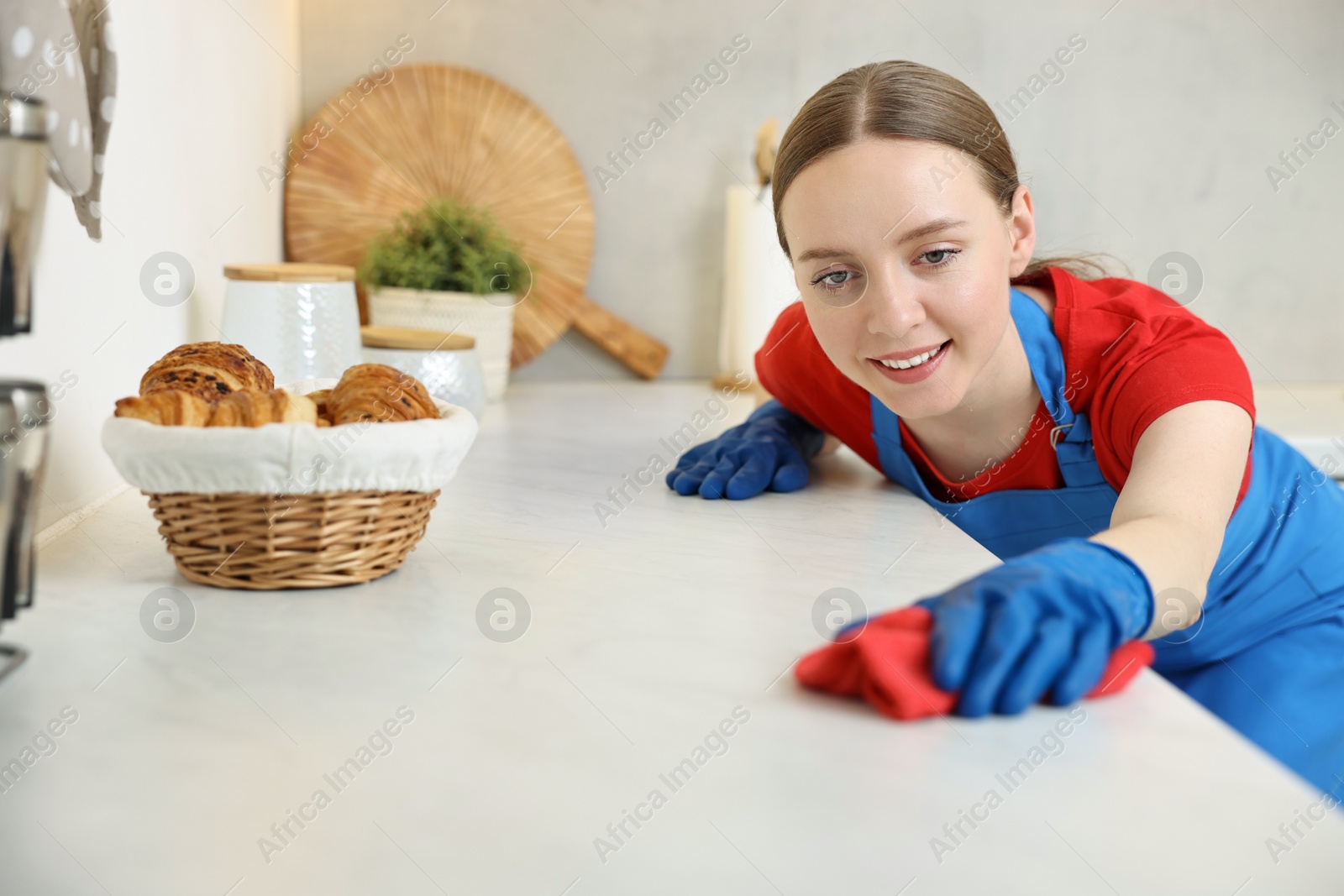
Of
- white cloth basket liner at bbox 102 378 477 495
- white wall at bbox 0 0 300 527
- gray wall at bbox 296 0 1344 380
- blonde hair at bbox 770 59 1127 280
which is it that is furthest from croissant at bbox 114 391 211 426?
gray wall at bbox 296 0 1344 380

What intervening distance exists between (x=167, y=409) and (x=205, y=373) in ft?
0.21

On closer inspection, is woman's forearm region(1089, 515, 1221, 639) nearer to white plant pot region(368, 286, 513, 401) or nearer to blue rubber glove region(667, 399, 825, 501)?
blue rubber glove region(667, 399, 825, 501)

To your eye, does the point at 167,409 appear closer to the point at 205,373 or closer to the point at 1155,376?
the point at 205,373

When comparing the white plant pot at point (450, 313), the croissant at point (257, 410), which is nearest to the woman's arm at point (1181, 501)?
the croissant at point (257, 410)

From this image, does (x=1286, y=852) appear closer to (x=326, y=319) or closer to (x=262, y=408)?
(x=262, y=408)

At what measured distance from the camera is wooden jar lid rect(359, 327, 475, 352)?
3.43ft

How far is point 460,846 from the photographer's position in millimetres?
348

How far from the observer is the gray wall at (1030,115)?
1.55 meters

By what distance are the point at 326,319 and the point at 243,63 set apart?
381 millimetres

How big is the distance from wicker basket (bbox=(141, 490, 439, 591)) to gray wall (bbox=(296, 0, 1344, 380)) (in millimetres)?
1017

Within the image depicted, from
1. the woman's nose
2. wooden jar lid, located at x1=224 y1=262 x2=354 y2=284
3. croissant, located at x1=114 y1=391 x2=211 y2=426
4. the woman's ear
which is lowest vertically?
wooden jar lid, located at x1=224 y1=262 x2=354 y2=284

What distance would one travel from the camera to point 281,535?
57 centimetres

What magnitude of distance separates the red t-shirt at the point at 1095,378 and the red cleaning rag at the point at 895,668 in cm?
28

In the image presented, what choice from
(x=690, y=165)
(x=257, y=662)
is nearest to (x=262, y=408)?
(x=257, y=662)
